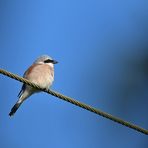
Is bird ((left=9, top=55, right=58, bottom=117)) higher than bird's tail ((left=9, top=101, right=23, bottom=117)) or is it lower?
higher

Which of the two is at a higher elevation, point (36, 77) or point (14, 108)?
point (36, 77)

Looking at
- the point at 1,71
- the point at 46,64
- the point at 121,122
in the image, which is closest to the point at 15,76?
the point at 1,71

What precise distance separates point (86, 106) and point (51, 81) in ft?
6.93

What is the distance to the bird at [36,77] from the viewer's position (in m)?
6.04

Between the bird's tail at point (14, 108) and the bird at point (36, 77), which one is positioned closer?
the bird's tail at point (14, 108)

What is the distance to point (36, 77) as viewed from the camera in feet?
20.3

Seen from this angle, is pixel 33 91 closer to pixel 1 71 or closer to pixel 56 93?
pixel 56 93

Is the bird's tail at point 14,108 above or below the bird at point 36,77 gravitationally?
below

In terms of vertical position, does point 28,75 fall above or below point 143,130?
above

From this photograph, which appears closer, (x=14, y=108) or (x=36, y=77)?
(x=14, y=108)

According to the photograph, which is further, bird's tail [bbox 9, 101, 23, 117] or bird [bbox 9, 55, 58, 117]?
bird [bbox 9, 55, 58, 117]

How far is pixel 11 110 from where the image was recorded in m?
5.92

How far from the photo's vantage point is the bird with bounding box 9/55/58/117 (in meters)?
6.04

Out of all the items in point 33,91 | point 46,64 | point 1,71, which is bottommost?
point 1,71
